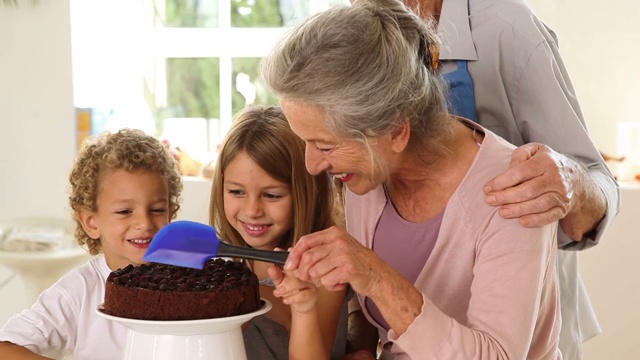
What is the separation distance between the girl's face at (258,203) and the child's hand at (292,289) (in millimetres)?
293

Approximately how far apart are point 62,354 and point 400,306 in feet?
2.32

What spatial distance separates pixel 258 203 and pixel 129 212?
0.25 m

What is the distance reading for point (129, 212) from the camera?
1.68 m

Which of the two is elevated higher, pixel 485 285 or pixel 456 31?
pixel 456 31

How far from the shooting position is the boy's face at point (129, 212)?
1.65m

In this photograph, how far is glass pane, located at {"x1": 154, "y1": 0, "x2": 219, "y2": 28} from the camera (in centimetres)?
407

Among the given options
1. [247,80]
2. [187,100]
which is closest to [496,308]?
[247,80]

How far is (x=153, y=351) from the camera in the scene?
1189 millimetres

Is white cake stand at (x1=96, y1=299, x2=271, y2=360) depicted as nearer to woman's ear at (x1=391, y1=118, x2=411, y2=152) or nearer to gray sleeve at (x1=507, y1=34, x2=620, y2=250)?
woman's ear at (x1=391, y1=118, x2=411, y2=152)

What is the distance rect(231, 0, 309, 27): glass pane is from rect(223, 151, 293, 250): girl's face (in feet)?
8.09

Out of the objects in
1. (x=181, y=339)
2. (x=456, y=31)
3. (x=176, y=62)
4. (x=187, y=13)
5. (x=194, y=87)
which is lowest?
(x=181, y=339)

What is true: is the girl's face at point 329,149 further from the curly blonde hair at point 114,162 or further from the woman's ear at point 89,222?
the woman's ear at point 89,222

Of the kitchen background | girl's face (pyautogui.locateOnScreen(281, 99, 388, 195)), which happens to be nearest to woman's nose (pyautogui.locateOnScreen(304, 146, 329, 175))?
girl's face (pyautogui.locateOnScreen(281, 99, 388, 195))

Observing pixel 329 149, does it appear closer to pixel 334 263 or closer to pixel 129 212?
pixel 334 263
